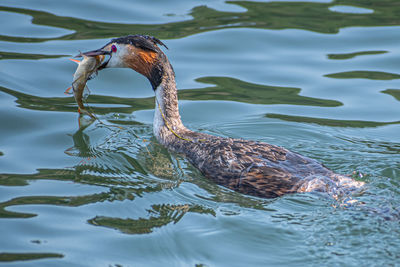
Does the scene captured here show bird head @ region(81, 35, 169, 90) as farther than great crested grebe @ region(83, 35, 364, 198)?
Yes

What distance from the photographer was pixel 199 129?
334 inches

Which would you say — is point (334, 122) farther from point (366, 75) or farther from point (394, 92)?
point (366, 75)

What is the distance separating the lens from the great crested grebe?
6246 mm

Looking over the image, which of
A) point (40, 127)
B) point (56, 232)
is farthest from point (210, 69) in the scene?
point (56, 232)

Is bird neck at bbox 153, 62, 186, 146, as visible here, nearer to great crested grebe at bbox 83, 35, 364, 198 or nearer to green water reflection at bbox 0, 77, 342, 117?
great crested grebe at bbox 83, 35, 364, 198

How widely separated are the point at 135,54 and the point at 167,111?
2.78ft

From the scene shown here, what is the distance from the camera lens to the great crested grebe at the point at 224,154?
625 cm

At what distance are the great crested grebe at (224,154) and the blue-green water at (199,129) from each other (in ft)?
0.47

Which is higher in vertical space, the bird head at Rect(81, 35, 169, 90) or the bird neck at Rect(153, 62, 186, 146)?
the bird head at Rect(81, 35, 169, 90)

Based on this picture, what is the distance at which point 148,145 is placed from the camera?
7.84m

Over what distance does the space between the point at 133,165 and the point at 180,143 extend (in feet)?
2.36

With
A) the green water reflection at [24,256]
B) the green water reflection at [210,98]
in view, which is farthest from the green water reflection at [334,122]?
the green water reflection at [24,256]

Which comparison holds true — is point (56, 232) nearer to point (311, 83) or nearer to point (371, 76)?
point (311, 83)

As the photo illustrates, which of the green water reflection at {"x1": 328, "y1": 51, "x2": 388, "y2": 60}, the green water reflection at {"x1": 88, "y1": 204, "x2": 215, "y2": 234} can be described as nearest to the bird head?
the green water reflection at {"x1": 88, "y1": 204, "x2": 215, "y2": 234}
